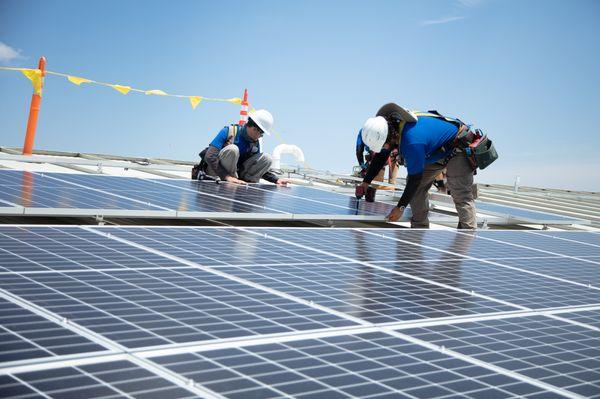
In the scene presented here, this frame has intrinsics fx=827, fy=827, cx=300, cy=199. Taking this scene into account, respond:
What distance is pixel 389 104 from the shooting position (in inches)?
435

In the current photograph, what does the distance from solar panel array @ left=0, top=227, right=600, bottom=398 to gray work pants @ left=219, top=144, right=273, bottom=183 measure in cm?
594

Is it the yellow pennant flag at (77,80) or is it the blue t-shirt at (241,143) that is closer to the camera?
the blue t-shirt at (241,143)

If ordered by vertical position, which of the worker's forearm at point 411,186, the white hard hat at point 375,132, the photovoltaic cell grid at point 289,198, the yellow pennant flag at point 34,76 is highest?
the yellow pennant flag at point 34,76

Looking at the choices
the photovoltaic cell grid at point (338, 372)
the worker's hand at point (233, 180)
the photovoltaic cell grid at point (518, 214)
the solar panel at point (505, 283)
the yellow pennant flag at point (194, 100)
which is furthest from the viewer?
the yellow pennant flag at point (194, 100)

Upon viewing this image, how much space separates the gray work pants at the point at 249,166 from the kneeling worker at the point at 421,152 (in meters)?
2.60

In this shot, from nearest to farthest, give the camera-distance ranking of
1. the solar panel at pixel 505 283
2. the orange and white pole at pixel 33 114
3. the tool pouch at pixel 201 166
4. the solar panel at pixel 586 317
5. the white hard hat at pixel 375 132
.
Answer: the solar panel at pixel 586 317, the solar panel at pixel 505 283, the white hard hat at pixel 375 132, the tool pouch at pixel 201 166, the orange and white pole at pixel 33 114

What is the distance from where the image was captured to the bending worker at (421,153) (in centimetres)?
1080

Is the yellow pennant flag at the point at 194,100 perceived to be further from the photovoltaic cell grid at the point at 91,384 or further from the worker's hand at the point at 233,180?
the photovoltaic cell grid at the point at 91,384

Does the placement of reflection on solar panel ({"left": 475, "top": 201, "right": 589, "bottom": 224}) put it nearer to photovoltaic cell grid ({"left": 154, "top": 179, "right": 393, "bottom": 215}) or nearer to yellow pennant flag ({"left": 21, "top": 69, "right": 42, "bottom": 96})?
photovoltaic cell grid ({"left": 154, "top": 179, "right": 393, "bottom": 215})

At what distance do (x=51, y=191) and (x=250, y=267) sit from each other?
4.30 m

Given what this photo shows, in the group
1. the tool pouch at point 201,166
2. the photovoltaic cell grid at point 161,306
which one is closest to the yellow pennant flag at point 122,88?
the tool pouch at point 201,166

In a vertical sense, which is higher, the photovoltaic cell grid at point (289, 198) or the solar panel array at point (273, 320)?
the photovoltaic cell grid at point (289, 198)

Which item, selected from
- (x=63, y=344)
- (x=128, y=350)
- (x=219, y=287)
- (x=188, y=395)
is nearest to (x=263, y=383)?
(x=188, y=395)

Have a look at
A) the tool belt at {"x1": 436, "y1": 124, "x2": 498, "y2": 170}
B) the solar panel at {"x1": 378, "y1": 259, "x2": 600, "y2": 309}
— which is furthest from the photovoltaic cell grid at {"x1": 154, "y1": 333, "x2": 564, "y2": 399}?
the tool belt at {"x1": 436, "y1": 124, "x2": 498, "y2": 170}
